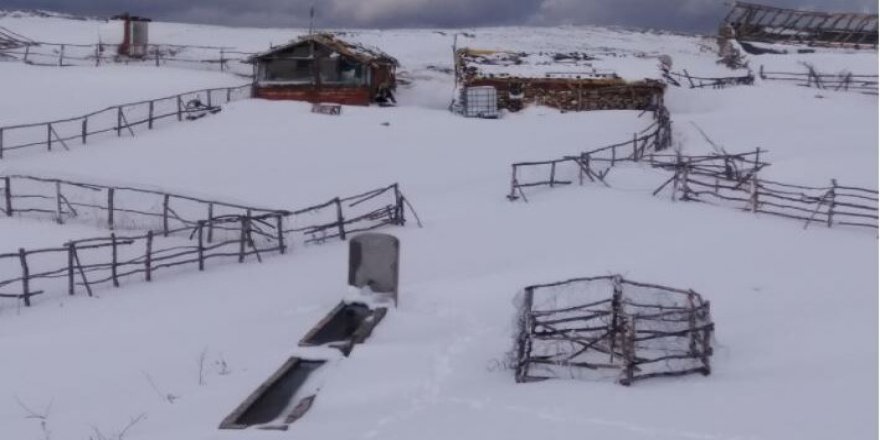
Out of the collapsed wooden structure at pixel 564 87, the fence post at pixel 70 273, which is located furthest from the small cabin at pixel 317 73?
the fence post at pixel 70 273

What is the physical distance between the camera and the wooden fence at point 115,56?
43.9 meters

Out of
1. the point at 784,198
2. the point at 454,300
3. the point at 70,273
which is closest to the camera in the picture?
the point at 454,300

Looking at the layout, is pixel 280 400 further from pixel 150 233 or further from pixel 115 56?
pixel 115 56

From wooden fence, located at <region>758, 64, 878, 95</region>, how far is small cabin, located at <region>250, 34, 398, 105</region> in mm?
18514

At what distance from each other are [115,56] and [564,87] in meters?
22.9

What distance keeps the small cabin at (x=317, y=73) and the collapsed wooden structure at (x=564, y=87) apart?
4.31m

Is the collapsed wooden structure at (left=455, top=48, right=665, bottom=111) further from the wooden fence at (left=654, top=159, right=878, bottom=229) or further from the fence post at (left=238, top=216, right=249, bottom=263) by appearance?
the fence post at (left=238, top=216, right=249, bottom=263)

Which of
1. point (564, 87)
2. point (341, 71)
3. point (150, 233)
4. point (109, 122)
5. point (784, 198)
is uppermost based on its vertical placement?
point (341, 71)

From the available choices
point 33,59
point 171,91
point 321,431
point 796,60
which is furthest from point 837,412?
point 33,59

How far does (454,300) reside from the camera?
13898 mm

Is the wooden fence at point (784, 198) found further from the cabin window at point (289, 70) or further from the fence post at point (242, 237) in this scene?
the cabin window at point (289, 70)

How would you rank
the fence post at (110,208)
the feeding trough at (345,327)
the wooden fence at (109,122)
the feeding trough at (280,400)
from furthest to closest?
the wooden fence at (109,122) < the fence post at (110,208) < the feeding trough at (345,327) < the feeding trough at (280,400)

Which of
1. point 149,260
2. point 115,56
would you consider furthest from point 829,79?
point 115,56

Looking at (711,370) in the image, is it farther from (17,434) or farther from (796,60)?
(796,60)
